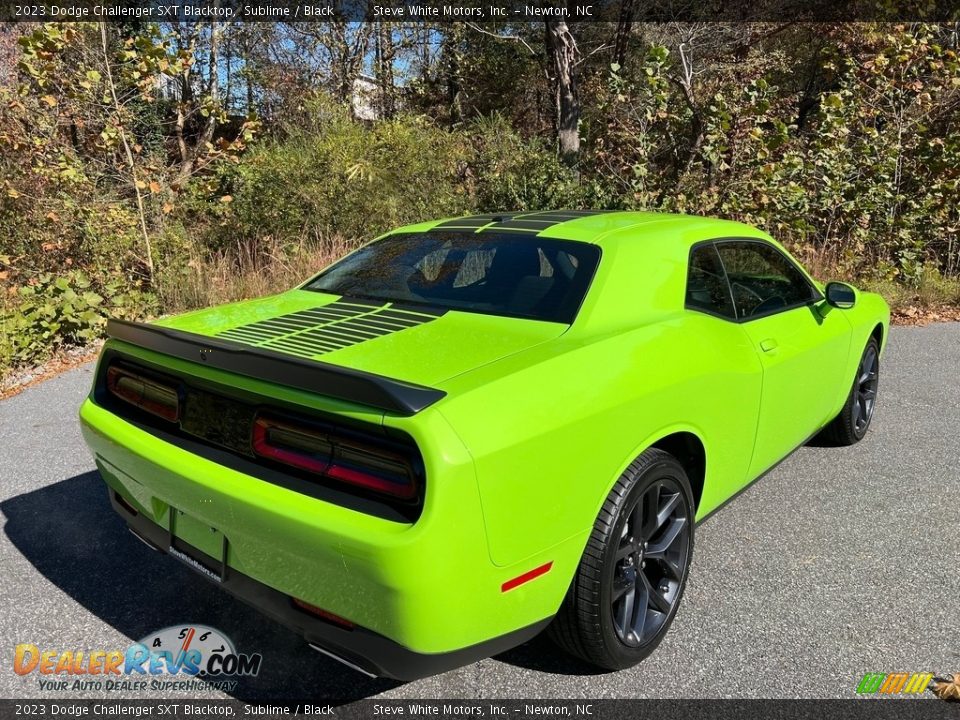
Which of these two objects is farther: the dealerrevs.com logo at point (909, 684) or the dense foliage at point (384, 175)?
the dense foliage at point (384, 175)

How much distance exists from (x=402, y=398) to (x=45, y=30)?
7.54 meters

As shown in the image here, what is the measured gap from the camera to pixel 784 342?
9.85 ft

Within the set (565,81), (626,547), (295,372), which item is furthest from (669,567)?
(565,81)

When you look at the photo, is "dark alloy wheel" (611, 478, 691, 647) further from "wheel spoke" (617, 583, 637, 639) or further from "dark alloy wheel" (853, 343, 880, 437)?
"dark alloy wheel" (853, 343, 880, 437)

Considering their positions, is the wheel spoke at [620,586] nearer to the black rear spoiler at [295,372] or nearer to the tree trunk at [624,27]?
the black rear spoiler at [295,372]

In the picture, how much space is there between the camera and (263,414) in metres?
1.89

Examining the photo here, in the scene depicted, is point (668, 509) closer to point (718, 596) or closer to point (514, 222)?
point (718, 596)

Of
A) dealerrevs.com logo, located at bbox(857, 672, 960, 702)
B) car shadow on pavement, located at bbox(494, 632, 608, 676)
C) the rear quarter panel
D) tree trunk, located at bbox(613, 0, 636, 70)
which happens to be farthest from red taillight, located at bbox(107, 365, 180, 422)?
tree trunk, located at bbox(613, 0, 636, 70)

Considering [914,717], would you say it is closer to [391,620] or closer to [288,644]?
[391,620]

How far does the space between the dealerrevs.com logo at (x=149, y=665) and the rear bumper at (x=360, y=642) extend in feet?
1.37

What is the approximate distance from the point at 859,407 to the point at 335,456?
12.1 feet

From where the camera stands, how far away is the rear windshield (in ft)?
8.07

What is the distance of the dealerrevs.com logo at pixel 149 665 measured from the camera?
7.10 feet

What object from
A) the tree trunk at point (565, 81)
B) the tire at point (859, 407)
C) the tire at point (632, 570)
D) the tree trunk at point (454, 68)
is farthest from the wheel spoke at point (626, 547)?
the tree trunk at point (454, 68)
